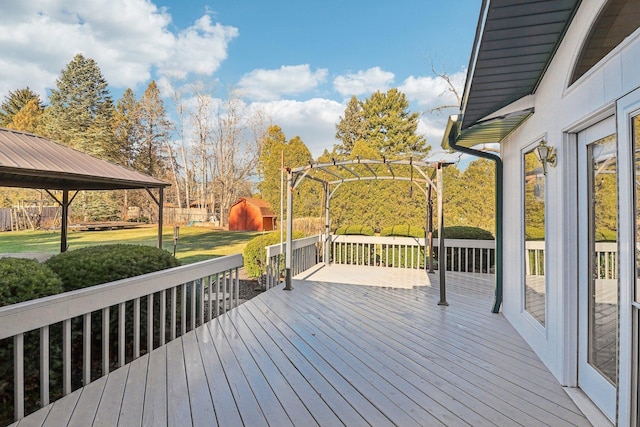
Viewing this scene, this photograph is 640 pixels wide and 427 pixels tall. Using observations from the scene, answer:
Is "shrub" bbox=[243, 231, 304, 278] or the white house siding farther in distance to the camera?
"shrub" bbox=[243, 231, 304, 278]

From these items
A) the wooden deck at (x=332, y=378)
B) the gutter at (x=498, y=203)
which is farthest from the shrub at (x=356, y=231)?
the gutter at (x=498, y=203)

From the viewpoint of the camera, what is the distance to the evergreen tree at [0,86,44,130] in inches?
1025

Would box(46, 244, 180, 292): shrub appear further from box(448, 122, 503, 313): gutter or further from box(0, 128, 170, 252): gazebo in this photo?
box(448, 122, 503, 313): gutter

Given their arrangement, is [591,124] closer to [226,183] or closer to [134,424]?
[134,424]

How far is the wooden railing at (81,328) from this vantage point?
1960mm

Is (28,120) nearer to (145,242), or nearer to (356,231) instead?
(145,242)

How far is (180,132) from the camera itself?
23484mm

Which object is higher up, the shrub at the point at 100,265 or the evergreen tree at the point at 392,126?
the evergreen tree at the point at 392,126

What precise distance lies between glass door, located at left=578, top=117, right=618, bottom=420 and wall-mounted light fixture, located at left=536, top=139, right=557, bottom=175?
232 millimetres

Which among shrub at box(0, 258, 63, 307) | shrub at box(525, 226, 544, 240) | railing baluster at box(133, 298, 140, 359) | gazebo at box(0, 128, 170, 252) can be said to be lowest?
railing baluster at box(133, 298, 140, 359)

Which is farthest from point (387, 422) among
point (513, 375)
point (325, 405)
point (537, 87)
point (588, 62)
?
point (537, 87)

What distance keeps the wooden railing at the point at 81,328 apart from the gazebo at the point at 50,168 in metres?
3.35

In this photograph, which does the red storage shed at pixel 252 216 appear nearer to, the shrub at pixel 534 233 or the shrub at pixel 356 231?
the shrub at pixel 356 231

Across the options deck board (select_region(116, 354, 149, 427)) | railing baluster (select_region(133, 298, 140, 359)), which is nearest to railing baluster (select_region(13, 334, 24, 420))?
deck board (select_region(116, 354, 149, 427))
